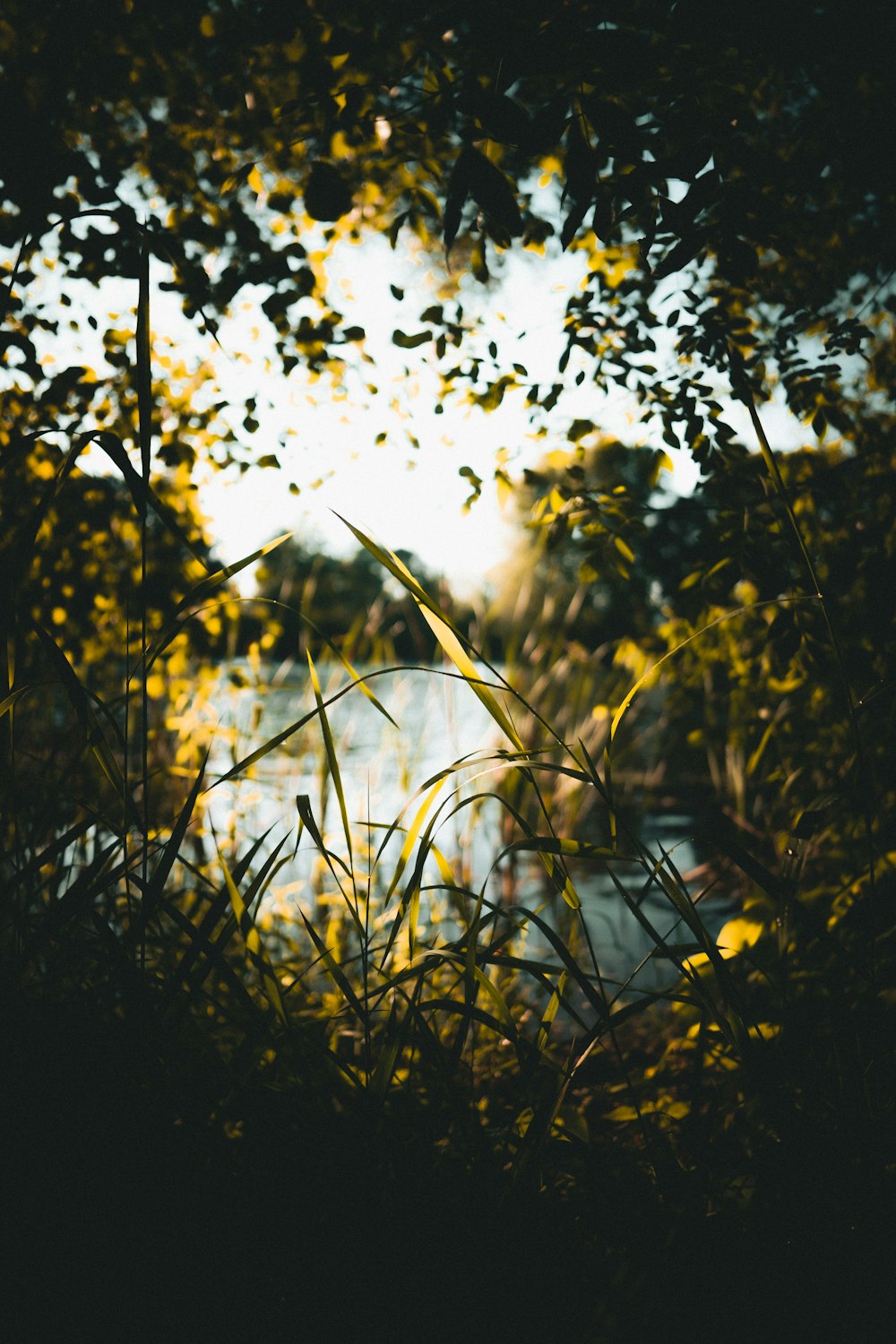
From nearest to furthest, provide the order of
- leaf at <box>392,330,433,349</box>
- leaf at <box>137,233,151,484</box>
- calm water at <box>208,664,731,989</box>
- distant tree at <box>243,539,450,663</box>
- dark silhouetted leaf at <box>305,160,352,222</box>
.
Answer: leaf at <box>137,233,151,484</box>, dark silhouetted leaf at <box>305,160,352,222</box>, leaf at <box>392,330,433,349</box>, distant tree at <box>243,539,450,663</box>, calm water at <box>208,664,731,989</box>

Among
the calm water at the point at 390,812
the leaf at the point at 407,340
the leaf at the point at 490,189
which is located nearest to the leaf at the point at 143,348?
the leaf at the point at 490,189

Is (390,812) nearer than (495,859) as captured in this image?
No

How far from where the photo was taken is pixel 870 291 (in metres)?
1.26

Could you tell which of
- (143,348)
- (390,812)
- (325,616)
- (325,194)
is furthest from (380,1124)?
(325,616)

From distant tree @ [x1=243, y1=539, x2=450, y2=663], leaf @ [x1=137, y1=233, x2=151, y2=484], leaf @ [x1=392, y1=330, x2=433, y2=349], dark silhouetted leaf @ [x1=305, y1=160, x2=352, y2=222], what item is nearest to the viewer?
leaf @ [x1=137, y1=233, x2=151, y2=484]

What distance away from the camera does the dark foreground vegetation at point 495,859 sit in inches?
22.5

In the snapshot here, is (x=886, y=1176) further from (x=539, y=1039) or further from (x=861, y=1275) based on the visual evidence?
(x=539, y=1039)

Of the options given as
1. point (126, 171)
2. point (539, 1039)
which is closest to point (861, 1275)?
point (539, 1039)

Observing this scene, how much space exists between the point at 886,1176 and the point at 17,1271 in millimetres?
764

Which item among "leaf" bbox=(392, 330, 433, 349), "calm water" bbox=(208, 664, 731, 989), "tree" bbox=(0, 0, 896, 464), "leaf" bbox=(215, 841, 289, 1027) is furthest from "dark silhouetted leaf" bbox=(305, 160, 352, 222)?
"calm water" bbox=(208, 664, 731, 989)

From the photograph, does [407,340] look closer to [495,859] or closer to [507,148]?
[507,148]

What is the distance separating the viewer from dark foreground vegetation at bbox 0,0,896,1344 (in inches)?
22.5

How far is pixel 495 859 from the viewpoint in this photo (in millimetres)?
597

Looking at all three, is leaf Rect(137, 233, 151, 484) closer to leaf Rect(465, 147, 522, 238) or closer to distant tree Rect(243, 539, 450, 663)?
distant tree Rect(243, 539, 450, 663)
